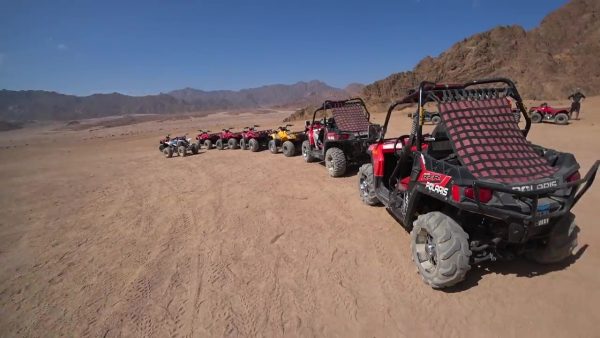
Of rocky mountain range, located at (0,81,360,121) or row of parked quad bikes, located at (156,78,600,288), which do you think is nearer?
row of parked quad bikes, located at (156,78,600,288)

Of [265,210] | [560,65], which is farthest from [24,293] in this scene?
[560,65]

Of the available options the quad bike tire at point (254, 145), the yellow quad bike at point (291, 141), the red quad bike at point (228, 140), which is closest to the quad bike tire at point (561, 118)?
the yellow quad bike at point (291, 141)

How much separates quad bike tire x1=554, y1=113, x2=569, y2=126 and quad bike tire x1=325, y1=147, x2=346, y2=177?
12709 mm

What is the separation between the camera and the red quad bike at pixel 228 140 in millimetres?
15068

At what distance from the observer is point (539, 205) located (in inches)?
119

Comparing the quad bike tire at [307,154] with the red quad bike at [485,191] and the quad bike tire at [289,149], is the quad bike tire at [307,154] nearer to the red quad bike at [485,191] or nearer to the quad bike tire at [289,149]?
the quad bike tire at [289,149]

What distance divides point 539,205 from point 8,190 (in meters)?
13.2

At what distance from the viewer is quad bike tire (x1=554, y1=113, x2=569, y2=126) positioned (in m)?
14.8

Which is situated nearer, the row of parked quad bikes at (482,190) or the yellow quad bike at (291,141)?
the row of parked quad bikes at (482,190)

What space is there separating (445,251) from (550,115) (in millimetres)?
16085

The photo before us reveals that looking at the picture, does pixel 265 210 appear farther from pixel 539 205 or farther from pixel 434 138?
pixel 539 205

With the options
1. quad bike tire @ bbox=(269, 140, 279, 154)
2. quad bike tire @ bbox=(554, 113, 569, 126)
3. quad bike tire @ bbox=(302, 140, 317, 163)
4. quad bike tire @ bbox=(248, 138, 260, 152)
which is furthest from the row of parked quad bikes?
quad bike tire @ bbox=(554, 113, 569, 126)

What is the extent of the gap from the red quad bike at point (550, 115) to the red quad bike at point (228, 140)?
1400 centimetres

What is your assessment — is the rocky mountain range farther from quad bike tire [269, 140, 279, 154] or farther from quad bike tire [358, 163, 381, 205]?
quad bike tire [358, 163, 381, 205]
